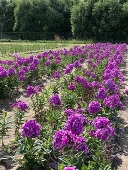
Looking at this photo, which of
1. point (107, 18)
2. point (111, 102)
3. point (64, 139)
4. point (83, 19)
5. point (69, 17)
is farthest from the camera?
point (69, 17)

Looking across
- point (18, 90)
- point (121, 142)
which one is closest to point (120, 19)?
point (18, 90)

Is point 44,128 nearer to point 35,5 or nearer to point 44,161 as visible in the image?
point 44,161

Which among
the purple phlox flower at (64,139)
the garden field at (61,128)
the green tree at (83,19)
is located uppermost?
the green tree at (83,19)

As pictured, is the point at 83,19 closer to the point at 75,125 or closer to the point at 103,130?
the point at 103,130

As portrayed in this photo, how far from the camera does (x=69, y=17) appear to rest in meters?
47.8

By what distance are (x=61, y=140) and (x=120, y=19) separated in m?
34.8

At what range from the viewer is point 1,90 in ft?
26.9

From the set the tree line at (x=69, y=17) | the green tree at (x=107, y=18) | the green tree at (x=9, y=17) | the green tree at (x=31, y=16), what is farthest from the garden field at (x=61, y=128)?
the green tree at (x=9, y=17)

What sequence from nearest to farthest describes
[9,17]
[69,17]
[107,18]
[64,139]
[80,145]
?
1. [64,139]
2. [80,145]
3. [107,18]
4. [69,17]
5. [9,17]

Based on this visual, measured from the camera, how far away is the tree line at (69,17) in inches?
1431

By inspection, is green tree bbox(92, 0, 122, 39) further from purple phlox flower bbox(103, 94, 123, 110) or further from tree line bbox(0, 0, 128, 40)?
purple phlox flower bbox(103, 94, 123, 110)

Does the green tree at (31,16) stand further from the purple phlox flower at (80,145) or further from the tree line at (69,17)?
the purple phlox flower at (80,145)

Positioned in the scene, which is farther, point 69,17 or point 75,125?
point 69,17

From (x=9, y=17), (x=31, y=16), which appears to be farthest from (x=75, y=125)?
(x=9, y=17)
